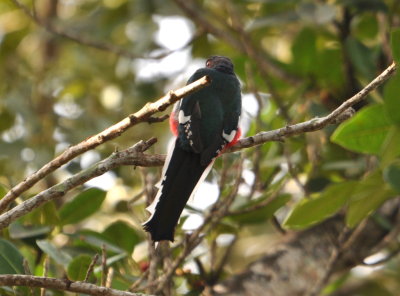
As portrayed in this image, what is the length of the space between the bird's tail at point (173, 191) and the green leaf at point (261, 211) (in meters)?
0.49

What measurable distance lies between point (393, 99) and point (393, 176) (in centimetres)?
29

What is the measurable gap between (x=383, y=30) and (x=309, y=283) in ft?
4.93

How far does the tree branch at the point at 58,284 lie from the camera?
219 centimetres

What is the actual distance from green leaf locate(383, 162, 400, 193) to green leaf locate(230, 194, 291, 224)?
1.62ft

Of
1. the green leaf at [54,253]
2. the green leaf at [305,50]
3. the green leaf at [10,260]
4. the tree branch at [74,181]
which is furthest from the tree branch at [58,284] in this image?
the green leaf at [305,50]

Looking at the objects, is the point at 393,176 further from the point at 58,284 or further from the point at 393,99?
the point at 58,284

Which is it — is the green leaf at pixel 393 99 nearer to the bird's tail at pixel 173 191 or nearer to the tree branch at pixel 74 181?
the bird's tail at pixel 173 191

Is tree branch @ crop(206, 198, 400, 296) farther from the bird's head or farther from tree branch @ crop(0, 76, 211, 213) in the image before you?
tree branch @ crop(0, 76, 211, 213)

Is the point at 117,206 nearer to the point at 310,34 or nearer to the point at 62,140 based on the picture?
the point at 62,140

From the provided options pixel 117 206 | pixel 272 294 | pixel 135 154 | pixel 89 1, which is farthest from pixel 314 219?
pixel 89 1

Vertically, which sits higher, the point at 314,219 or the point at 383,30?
the point at 383,30

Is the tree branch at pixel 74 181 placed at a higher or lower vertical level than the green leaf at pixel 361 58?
lower

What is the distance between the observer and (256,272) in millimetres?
3445

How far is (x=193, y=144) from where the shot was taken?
2.94m
